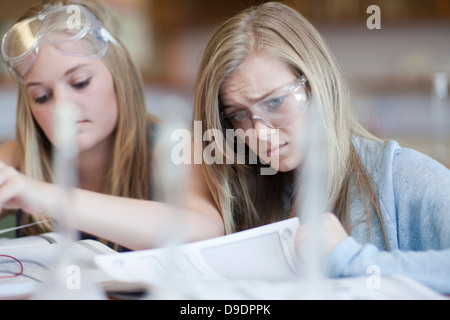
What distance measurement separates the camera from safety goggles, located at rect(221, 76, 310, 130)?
2.52ft

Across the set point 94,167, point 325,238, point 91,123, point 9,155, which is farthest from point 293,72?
point 9,155

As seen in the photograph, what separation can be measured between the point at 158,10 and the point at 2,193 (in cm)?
315

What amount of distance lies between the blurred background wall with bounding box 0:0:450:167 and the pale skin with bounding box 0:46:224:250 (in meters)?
2.17

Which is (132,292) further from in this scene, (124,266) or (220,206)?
(220,206)

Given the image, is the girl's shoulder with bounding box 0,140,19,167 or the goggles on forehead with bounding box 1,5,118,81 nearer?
the goggles on forehead with bounding box 1,5,118,81

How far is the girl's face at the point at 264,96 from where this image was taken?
78cm

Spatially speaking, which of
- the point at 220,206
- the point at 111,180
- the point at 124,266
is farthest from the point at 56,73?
the point at 124,266

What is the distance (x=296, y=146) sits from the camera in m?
0.80

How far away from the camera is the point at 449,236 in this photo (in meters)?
0.60

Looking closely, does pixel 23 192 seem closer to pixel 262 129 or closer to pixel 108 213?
pixel 108 213

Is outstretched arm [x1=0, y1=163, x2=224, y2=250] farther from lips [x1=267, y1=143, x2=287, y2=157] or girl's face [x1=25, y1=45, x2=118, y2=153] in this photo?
girl's face [x1=25, y1=45, x2=118, y2=153]

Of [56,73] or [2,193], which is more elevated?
[56,73]

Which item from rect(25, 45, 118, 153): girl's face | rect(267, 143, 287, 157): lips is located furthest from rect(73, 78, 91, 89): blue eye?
rect(267, 143, 287, 157): lips
